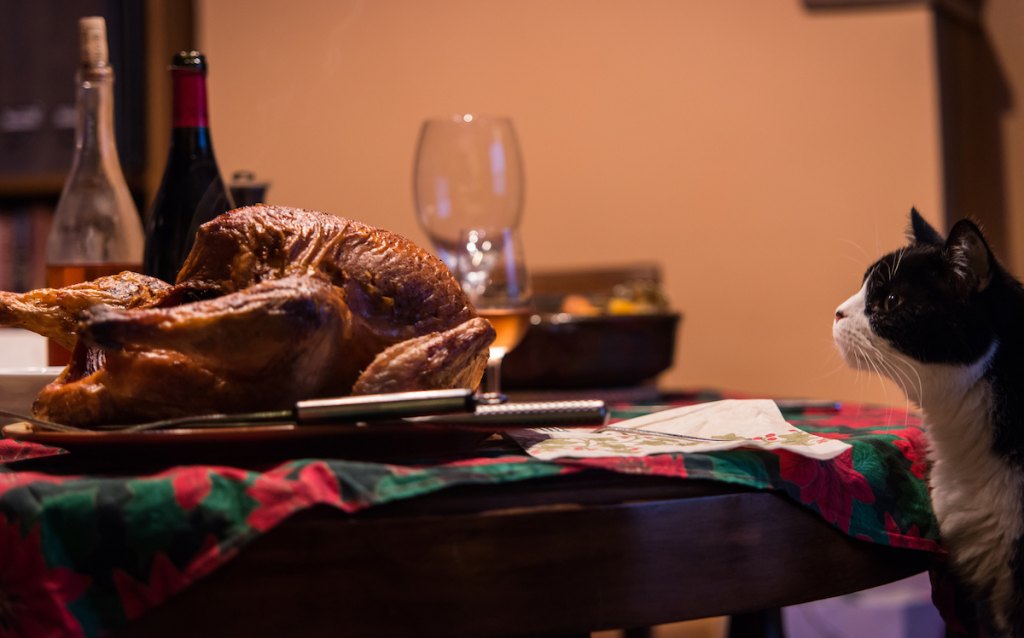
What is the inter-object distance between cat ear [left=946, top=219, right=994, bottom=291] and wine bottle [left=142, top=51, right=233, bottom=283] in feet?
2.28

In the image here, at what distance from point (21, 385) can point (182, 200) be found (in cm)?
28

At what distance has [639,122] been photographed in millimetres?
2932

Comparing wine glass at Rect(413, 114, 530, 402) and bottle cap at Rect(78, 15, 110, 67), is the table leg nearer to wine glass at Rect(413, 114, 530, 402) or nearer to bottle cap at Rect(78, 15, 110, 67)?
wine glass at Rect(413, 114, 530, 402)

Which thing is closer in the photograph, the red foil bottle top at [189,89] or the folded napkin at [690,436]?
the folded napkin at [690,436]

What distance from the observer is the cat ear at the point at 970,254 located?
0.67 metres

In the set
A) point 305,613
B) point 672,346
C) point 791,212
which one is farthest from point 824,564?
point 791,212

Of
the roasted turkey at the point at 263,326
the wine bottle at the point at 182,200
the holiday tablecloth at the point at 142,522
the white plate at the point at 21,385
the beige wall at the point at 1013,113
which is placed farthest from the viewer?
the beige wall at the point at 1013,113

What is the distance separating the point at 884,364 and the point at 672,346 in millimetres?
703

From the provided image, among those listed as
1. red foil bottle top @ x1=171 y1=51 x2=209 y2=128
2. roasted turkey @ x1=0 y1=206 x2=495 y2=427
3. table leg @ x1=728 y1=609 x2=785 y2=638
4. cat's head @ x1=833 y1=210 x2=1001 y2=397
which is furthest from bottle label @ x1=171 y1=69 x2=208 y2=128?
table leg @ x1=728 y1=609 x2=785 y2=638

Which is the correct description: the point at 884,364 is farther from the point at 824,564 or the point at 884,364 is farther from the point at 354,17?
the point at 354,17

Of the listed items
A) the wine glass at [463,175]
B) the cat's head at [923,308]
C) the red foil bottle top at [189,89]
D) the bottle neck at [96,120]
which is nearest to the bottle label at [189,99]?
the red foil bottle top at [189,89]

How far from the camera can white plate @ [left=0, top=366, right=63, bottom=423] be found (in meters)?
0.83

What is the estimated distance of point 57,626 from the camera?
0.49 meters

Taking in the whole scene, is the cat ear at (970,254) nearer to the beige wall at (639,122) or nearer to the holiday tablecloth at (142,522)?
the holiday tablecloth at (142,522)
